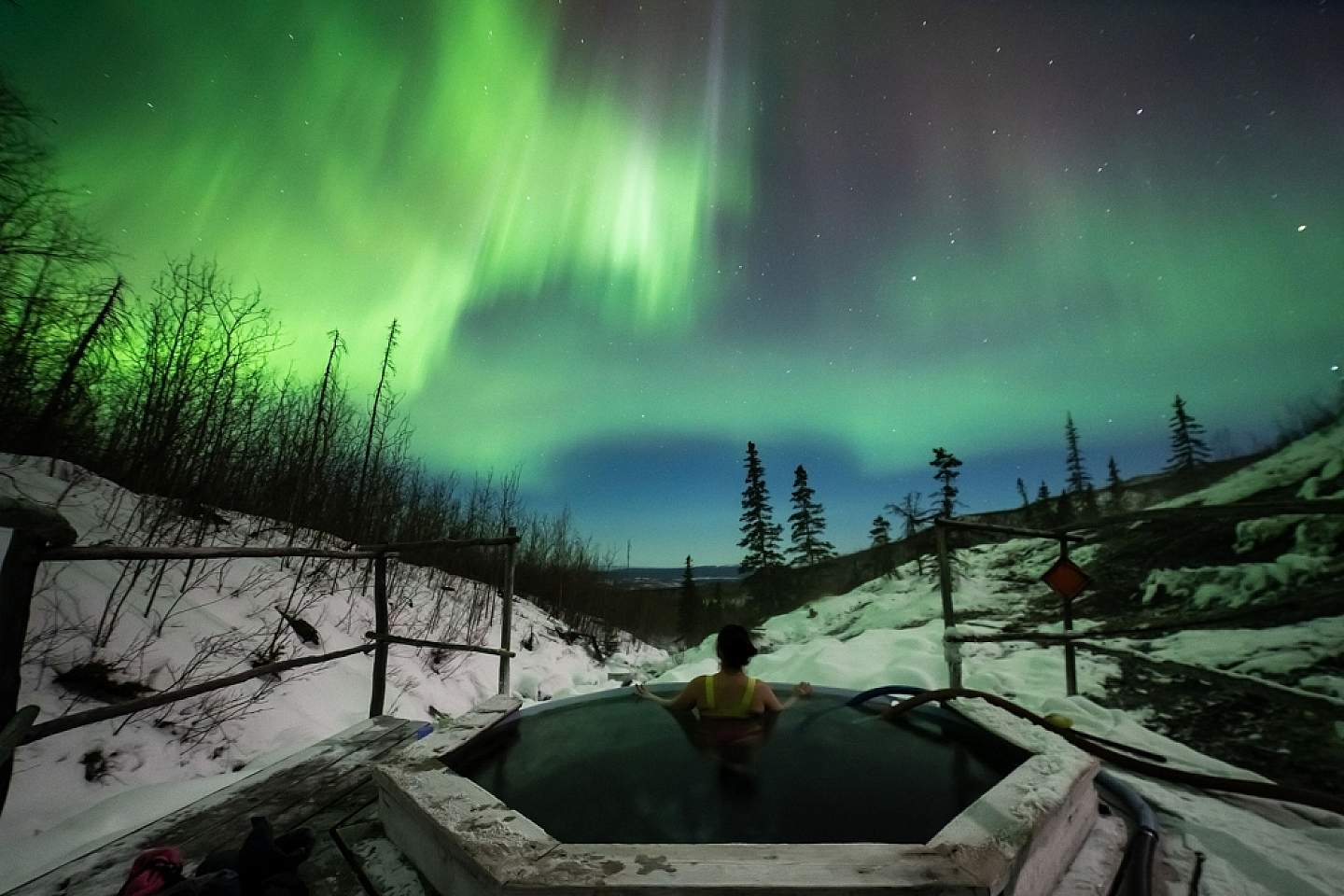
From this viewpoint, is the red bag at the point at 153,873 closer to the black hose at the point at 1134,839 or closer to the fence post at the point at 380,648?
the fence post at the point at 380,648

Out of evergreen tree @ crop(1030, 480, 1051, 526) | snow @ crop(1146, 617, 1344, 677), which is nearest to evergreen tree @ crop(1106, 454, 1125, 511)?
evergreen tree @ crop(1030, 480, 1051, 526)

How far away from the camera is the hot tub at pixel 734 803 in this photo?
1269 millimetres

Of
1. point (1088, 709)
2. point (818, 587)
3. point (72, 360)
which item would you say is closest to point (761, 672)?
point (1088, 709)

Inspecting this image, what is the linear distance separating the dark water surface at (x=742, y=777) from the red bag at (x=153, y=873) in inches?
36.7

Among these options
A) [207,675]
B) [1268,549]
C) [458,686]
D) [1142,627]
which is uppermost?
[1268,549]

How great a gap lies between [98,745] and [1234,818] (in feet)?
20.8

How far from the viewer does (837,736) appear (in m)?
2.95

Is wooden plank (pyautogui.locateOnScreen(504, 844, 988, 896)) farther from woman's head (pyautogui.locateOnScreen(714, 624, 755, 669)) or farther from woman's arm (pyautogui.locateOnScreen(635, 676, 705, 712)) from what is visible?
woman's arm (pyautogui.locateOnScreen(635, 676, 705, 712))

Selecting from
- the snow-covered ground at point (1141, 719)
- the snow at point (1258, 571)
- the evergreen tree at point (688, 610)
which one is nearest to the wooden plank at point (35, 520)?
the snow-covered ground at point (1141, 719)

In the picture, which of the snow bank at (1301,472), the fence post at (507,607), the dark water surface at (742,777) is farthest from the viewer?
the snow bank at (1301,472)

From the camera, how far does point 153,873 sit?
151cm

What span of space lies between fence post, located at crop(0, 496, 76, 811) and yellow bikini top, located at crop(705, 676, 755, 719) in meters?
3.00

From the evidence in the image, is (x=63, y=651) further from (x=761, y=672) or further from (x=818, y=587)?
(x=818, y=587)

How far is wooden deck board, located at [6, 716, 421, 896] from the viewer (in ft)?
5.44
